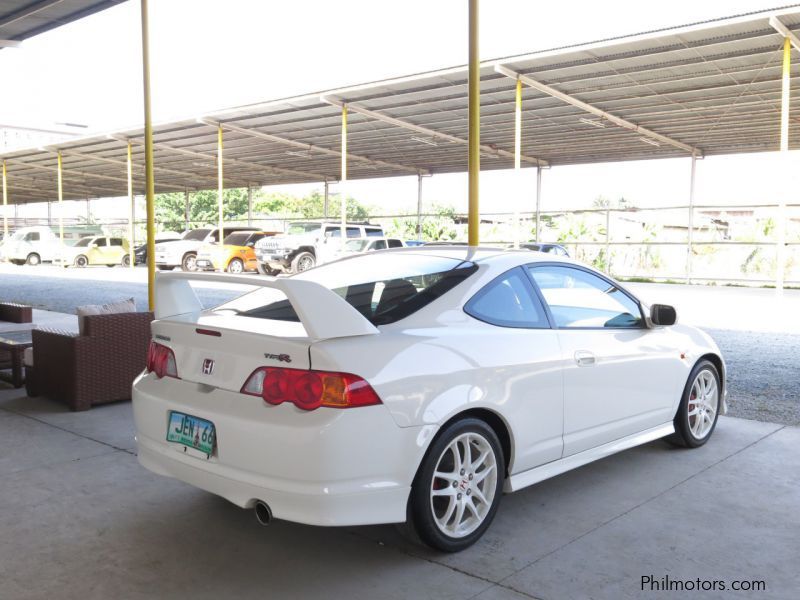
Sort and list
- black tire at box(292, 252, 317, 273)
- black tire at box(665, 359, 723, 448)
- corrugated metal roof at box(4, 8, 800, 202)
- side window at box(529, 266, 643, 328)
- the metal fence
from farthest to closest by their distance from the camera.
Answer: black tire at box(292, 252, 317, 273) < the metal fence < corrugated metal roof at box(4, 8, 800, 202) < black tire at box(665, 359, 723, 448) < side window at box(529, 266, 643, 328)

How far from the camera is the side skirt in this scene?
11.2ft

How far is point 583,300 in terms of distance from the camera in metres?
4.14

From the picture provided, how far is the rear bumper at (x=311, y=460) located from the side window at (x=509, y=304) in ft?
2.44

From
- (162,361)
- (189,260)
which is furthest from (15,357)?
(189,260)

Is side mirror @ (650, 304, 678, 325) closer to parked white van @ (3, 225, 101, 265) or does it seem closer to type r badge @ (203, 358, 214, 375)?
type r badge @ (203, 358, 214, 375)

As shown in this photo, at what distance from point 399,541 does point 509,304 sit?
128cm

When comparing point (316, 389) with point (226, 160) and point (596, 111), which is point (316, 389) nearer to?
point (596, 111)

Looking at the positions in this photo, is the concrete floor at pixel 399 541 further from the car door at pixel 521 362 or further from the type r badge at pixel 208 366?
the type r badge at pixel 208 366

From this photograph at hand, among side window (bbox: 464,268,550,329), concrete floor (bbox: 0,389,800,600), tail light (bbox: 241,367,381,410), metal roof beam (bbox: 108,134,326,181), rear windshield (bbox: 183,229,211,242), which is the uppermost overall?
metal roof beam (bbox: 108,134,326,181)

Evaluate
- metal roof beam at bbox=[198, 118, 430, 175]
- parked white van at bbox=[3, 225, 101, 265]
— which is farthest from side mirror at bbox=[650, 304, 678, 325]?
parked white van at bbox=[3, 225, 101, 265]

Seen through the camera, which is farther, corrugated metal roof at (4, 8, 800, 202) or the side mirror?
corrugated metal roof at (4, 8, 800, 202)

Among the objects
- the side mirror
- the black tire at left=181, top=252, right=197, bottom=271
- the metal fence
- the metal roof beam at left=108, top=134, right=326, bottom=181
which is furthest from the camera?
the black tire at left=181, top=252, right=197, bottom=271

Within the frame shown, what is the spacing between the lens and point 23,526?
337 centimetres

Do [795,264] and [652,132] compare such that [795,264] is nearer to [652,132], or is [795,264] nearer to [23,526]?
[652,132]
